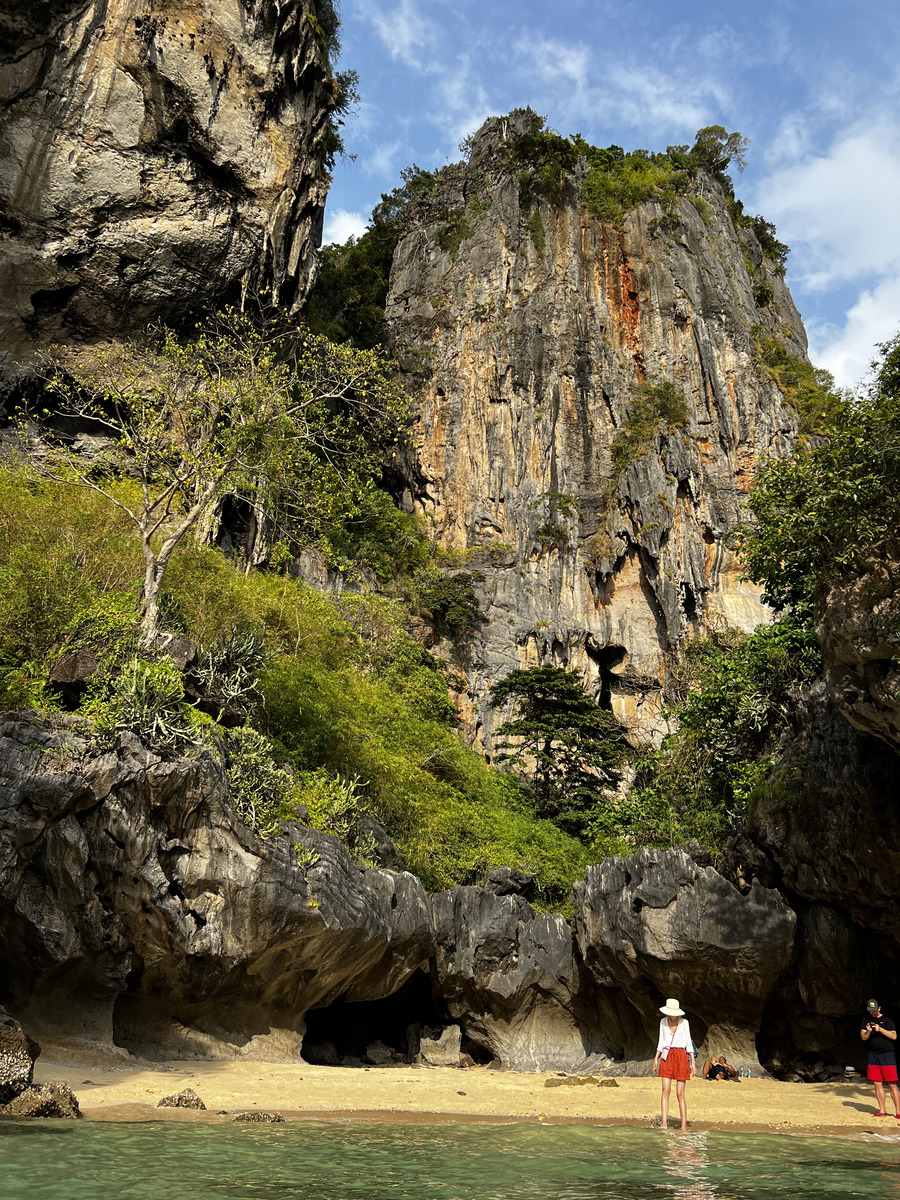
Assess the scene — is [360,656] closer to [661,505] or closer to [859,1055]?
[859,1055]

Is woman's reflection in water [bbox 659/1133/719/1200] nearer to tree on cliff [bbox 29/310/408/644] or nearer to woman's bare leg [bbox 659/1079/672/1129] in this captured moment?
woman's bare leg [bbox 659/1079/672/1129]

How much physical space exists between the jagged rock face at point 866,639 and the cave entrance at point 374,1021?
11207 millimetres

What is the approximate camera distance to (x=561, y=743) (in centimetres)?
3122

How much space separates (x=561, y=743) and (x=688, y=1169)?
2468 centimetres

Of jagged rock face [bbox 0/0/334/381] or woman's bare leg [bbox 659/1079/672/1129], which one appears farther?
jagged rock face [bbox 0/0/334/381]

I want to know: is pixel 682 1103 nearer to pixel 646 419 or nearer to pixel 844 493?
pixel 844 493

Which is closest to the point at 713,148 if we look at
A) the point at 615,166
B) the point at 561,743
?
the point at 615,166

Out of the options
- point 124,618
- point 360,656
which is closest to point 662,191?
point 360,656

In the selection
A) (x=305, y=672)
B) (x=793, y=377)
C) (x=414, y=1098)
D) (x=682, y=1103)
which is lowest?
(x=414, y=1098)

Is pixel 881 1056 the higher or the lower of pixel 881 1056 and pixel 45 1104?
the higher

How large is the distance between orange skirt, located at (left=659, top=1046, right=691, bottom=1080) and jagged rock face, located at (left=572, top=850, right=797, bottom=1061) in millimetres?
6103

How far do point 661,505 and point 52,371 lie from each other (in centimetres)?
2572

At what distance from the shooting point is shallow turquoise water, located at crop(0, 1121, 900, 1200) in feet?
17.1

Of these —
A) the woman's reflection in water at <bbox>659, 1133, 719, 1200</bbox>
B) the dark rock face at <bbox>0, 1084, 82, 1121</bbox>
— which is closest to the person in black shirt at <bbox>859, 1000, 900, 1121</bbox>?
the woman's reflection in water at <bbox>659, 1133, 719, 1200</bbox>
